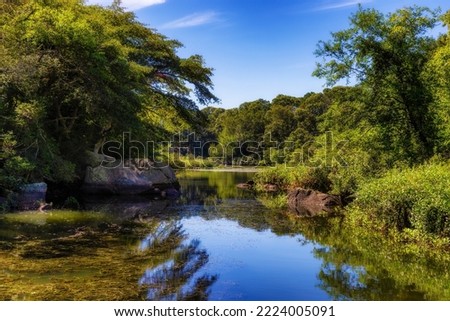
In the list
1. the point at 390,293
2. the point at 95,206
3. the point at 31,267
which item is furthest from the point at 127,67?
the point at 390,293

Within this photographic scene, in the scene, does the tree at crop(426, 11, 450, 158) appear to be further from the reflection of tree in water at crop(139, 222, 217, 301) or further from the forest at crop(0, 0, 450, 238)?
the reflection of tree in water at crop(139, 222, 217, 301)

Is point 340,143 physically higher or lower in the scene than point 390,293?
higher

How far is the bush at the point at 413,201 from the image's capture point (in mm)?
11391

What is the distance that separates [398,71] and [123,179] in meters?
15.4

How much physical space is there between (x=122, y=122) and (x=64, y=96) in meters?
3.14

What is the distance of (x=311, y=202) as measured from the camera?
2153cm

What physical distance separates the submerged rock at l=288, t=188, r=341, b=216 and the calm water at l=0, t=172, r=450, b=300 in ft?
9.30

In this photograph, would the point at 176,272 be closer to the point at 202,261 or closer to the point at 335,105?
the point at 202,261

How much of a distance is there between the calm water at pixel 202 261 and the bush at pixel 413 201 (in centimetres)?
87

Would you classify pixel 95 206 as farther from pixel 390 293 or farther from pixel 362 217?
pixel 390 293

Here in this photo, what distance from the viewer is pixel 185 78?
116ft

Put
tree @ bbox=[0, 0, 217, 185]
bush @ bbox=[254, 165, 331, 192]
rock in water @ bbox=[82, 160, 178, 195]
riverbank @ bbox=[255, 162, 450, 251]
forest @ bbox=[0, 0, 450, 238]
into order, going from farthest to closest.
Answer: rock in water @ bbox=[82, 160, 178, 195], bush @ bbox=[254, 165, 331, 192], tree @ bbox=[0, 0, 217, 185], forest @ bbox=[0, 0, 450, 238], riverbank @ bbox=[255, 162, 450, 251]

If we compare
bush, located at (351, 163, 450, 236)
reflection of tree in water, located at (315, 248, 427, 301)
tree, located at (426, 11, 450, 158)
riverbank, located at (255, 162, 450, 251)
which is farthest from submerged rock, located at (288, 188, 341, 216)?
reflection of tree in water, located at (315, 248, 427, 301)

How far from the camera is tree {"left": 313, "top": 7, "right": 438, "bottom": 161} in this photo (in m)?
18.5
